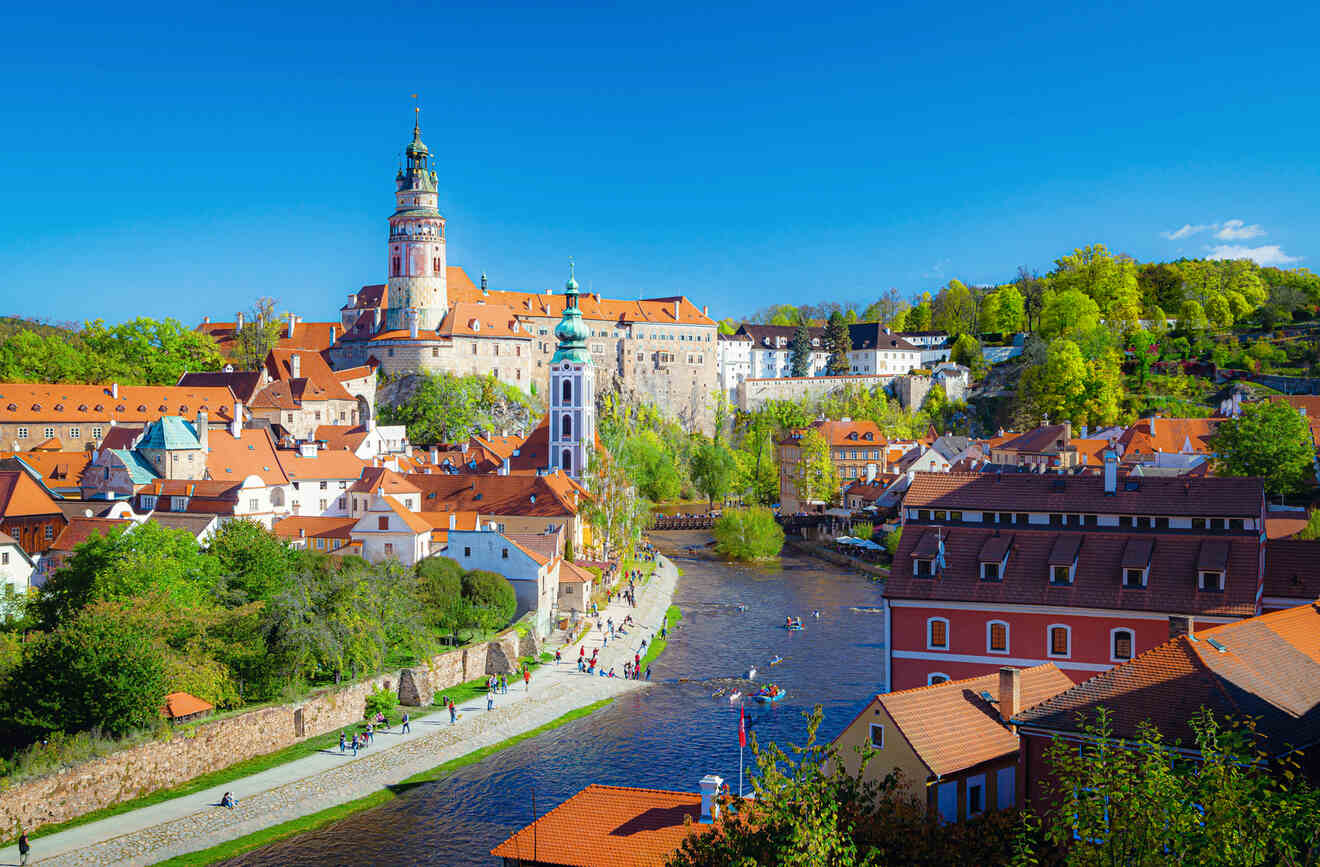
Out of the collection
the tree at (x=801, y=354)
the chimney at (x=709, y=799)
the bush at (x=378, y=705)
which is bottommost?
the bush at (x=378, y=705)

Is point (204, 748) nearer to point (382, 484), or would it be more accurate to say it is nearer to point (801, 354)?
point (382, 484)

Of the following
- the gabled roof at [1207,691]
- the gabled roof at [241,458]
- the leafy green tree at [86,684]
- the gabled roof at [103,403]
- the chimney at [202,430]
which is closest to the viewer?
the gabled roof at [1207,691]

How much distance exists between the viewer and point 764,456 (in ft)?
330

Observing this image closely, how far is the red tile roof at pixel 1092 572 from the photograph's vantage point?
2853 centimetres

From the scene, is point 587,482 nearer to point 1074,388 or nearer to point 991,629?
point 991,629

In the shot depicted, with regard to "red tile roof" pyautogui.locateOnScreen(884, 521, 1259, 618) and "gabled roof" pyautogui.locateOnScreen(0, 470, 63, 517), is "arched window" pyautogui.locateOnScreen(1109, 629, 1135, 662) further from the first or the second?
"gabled roof" pyautogui.locateOnScreen(0, 470, 63, 517)

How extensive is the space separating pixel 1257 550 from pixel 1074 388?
66.0 meters

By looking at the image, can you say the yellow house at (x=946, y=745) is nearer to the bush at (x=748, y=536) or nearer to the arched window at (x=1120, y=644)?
the arched window at (x=1120, y=644)

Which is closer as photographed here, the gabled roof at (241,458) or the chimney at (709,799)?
the chimney at (709,799)

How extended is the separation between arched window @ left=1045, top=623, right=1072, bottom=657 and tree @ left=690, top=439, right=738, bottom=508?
64066 millimetres

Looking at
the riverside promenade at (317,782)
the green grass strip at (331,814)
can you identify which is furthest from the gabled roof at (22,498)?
the green grass strip at (331,814)

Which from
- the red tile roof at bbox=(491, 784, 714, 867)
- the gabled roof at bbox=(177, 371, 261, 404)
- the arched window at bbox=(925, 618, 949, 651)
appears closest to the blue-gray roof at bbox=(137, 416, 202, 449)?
the gabled roof at bbox=(177, 371, 261, 404)

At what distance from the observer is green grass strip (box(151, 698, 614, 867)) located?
2545cm

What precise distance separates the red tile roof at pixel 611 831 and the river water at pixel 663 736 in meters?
5.93
